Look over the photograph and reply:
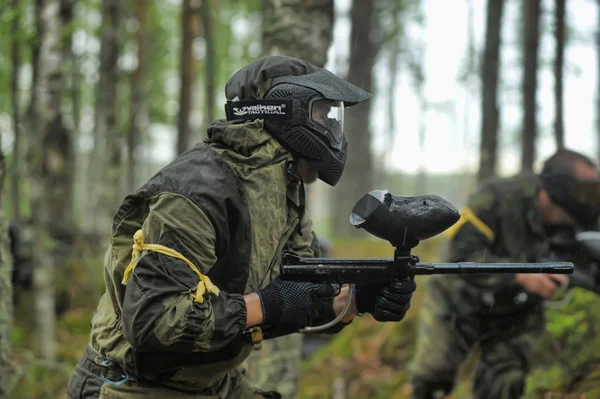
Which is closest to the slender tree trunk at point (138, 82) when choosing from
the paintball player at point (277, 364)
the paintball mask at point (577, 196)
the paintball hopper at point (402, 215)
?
the paintball player at point (277, 364)

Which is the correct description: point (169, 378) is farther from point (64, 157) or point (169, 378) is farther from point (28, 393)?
point (64, 157)

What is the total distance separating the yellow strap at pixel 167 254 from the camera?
262 centimetres

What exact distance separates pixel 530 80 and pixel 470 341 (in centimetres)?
371

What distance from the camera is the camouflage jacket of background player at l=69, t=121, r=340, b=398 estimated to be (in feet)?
8.52

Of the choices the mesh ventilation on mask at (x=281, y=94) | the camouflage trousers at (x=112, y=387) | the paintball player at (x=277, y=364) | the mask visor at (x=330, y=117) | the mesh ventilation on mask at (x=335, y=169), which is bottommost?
the paintball player at (x=277, y=364)

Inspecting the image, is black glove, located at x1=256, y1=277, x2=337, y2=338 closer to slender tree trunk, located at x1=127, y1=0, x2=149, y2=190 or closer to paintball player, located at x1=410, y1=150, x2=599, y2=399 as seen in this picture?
paintball player, located at x1=410, y1=150, x2=599, y2=399

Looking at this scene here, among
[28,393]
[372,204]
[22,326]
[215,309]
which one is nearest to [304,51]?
[372,204]

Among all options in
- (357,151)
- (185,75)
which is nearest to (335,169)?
(185,75)

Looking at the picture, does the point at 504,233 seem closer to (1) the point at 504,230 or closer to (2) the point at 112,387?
(1) the point at 504,230

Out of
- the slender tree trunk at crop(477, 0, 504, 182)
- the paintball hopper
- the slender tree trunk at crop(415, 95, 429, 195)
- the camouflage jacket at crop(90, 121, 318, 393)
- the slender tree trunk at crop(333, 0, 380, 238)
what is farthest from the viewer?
the slender tree trunk at crop(415, 95, 429, 195)

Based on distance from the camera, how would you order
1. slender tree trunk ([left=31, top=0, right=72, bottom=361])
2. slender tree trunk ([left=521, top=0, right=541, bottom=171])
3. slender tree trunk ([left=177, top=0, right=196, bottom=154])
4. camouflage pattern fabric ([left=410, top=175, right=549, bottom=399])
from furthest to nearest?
slender tree trunk ([left=177, top=0, right=196, bottom=154]), slender tree trunk ([left=521, top=0, right=541, bottom=171]), slender tree trunk ([left=31, top=0, right=72, bottom=361]), camouflage pattern fabric ([left=410, top=175, right=549, bottom=399])

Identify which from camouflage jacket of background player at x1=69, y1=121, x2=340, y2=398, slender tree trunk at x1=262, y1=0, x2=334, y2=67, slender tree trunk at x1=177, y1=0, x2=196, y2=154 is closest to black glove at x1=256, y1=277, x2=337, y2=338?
camouflage jacket of background player at x1=69, y1=121, x2=340, y2=398

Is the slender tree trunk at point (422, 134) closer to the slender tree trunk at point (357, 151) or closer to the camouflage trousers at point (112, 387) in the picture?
the slender tree trunk at point (357, 151)

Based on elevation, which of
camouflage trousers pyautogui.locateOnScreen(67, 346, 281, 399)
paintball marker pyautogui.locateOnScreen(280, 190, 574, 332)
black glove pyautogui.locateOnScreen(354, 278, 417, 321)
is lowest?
camouflage trousers pyautogui.locateOnScreen(67, 346, 281, 399)
